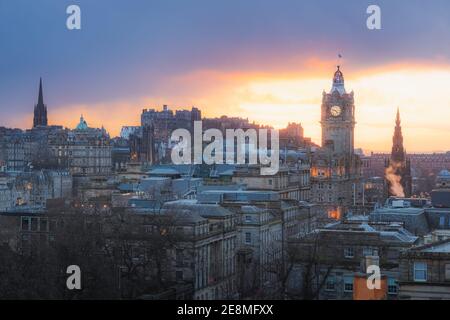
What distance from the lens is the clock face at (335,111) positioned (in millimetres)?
93938

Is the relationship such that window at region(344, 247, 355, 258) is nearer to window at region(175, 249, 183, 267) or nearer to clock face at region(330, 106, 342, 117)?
window at region(175, 249, 183, 267)

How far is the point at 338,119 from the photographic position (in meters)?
94.3

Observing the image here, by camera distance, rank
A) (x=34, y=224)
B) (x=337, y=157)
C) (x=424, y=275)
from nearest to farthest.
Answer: (x=424, y=275) → (x=34, y=224) → (x=337, y=157)

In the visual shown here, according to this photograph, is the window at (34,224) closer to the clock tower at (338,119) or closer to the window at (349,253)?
the window at (349,253)

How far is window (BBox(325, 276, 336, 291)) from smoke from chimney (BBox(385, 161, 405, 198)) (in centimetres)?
6976

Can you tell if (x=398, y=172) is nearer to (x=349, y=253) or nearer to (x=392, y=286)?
(x=349, y=253)

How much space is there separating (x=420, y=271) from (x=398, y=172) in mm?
78632

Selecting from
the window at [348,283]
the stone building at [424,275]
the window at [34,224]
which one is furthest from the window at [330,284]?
the window at [34,224]

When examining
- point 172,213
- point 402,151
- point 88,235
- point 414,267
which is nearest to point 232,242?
point 172,213

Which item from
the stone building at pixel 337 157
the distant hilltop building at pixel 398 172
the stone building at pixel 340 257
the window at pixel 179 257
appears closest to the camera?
the stone building at pixel 340 257

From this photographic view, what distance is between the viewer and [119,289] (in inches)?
1224

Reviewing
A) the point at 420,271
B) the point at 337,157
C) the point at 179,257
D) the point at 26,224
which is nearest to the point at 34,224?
the point at 26,224

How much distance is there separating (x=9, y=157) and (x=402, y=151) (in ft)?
196

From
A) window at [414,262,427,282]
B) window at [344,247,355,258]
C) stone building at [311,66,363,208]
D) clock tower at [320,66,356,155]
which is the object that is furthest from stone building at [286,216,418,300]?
clock tower at [320,66,356,155]
